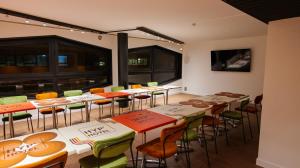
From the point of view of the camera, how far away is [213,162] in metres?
2.87

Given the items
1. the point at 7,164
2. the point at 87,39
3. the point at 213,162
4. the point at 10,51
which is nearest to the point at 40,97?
the point at 10,51

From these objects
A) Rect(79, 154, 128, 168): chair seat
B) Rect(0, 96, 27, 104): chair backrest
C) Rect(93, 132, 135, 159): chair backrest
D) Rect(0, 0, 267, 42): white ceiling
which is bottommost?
Rect(79, 154, 128, 168): chair seat

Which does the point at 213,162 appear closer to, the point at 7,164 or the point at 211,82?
the point at 7,164

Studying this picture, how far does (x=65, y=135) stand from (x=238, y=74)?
6590 millimetres

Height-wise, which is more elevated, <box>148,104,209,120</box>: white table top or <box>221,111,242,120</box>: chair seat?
<box>148,104,209,120</box>: white table top

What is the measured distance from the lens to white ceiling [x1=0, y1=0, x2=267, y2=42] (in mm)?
3314

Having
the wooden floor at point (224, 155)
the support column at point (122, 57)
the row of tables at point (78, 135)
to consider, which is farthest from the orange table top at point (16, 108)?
the support column at point (122, 57)

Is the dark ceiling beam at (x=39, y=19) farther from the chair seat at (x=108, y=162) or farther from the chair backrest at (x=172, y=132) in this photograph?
the chair backrest at (x=172, y=132)

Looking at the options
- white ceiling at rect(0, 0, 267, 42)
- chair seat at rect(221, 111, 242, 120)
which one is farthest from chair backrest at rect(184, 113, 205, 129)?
white ceiling at rect(0, 0, 267, 42)

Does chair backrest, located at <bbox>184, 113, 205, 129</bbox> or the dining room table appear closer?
chair backrest, located at <bbox>184, 113, 205, 129</bbox>

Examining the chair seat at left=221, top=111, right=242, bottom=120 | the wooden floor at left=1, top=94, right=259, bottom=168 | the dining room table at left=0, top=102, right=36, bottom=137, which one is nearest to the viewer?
the wooden floor at left=1, top=94, right=259, bottom=168

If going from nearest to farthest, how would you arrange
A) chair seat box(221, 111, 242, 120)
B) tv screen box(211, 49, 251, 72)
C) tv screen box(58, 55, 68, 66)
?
chair seat box(221, 111, 242, 120)
tv screen box(58, 55, 68, 66)
tv screen box(211, 49, 251, 72)

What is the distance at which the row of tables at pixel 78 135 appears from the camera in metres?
1.62

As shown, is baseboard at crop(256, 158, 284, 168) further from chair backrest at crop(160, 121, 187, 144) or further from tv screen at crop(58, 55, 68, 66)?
tv screen at crop(58, 55, 68, 66)
